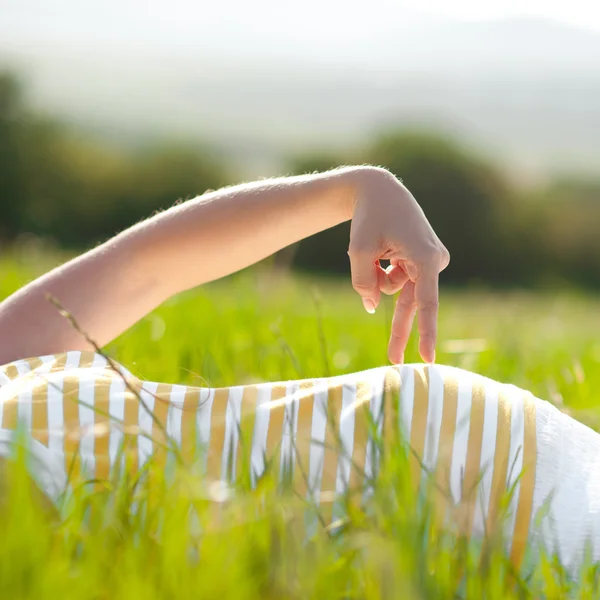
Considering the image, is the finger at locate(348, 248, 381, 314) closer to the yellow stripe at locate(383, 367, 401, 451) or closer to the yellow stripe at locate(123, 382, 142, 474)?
the yellow stripe at locate(383, 367, 401, 451)

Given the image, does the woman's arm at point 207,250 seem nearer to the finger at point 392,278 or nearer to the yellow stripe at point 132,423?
the finger at point 392,278

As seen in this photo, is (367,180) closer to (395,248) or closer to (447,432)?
(395,248)

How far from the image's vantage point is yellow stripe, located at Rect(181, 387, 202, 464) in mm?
891

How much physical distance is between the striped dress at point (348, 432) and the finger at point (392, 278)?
17 cm

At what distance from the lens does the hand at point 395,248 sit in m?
1.08

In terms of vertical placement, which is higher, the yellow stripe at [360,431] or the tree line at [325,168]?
the yellow stripe at [360,431]

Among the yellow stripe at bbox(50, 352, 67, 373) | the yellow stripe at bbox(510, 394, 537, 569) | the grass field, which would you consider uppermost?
the grass field

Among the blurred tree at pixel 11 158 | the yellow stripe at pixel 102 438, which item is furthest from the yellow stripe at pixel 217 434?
the blurred tree at pixel 11 158

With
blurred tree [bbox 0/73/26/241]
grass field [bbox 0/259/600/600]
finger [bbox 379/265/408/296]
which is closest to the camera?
grass field [bbox 0/259/600/600]

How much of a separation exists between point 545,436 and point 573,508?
9 cm

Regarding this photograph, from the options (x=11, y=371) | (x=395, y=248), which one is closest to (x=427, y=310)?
(x=395, y=248)

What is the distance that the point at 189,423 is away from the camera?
971 mm

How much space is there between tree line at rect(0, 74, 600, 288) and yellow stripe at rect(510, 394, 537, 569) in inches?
408

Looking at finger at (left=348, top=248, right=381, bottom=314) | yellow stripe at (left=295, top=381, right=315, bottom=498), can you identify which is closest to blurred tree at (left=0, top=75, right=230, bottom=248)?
finger at (left=348, top=248, right=381, bottom=314)
